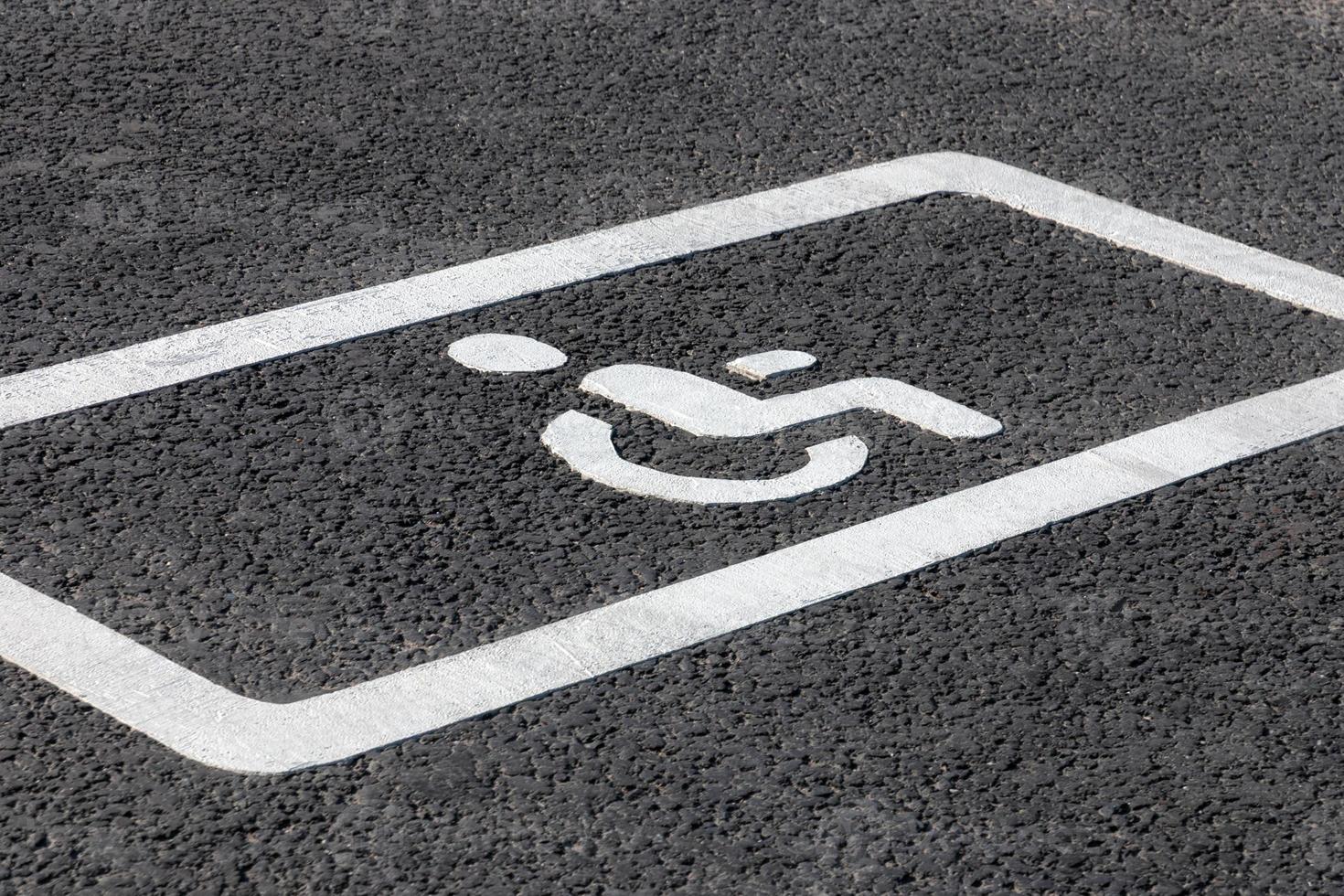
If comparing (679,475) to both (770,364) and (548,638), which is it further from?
(548,638)

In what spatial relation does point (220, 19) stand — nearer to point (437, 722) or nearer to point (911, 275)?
point (911, 275)

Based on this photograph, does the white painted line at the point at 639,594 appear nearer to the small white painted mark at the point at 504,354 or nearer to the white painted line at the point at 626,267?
the white painted line at the point at 626,267

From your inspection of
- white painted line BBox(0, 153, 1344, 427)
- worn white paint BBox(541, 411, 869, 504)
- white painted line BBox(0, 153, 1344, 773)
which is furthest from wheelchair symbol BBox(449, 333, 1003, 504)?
white painted line BBox(0, 153, 1344, 427)

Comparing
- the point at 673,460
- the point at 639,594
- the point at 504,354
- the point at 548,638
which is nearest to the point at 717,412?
the point at 673,460

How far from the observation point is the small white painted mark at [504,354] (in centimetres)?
456

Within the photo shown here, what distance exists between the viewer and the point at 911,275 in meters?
5.15

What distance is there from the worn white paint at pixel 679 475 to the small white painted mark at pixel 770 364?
0.34m

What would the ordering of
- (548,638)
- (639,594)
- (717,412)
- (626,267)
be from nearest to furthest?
(548,638)
(639,594)
(717,412)
(626,267)

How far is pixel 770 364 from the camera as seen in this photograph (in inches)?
181

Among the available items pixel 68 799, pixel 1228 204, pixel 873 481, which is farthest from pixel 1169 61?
pixel 68 799

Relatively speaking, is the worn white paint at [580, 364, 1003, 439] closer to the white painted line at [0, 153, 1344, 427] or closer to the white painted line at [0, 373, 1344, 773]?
the white painted line at [0, 373, 1344, 773]

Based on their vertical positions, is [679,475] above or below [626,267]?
below

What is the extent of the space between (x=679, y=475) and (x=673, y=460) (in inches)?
2.7

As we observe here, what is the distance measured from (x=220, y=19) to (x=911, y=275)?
3050mm
